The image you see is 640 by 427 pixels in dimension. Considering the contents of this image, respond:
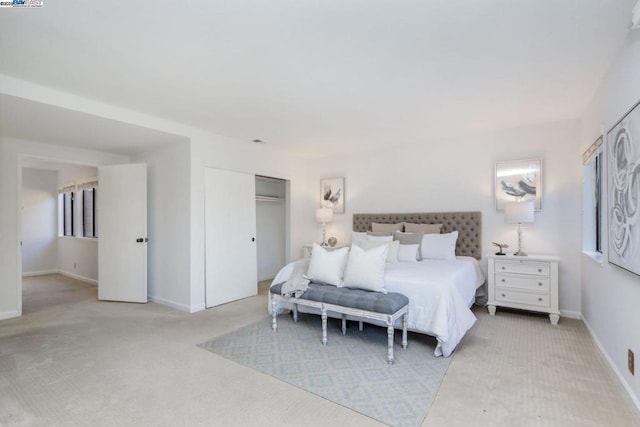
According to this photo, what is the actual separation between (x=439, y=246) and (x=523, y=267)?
958 mm

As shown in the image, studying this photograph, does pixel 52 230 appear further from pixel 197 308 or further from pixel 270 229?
pixel 197 308

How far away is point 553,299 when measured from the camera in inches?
141

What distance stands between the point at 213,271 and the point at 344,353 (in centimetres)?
240

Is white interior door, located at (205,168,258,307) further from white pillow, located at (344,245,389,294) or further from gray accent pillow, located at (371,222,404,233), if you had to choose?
white pillow, located at (344,245,389,294)

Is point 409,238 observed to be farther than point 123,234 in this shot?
No

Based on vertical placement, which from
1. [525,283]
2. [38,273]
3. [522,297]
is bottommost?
[38,273]

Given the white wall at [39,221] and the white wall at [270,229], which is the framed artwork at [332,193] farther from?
the white wall at [39,221]

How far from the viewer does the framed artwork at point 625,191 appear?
1905 mm

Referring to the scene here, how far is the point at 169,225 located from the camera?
450 centimetres

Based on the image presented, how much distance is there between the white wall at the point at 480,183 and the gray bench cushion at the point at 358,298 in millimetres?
2315

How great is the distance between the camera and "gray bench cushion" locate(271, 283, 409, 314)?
2686mm

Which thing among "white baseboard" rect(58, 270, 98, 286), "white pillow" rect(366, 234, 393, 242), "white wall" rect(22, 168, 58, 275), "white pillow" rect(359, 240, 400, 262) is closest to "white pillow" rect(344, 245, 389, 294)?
"white pillow" rect(359, 240, 400, 262)

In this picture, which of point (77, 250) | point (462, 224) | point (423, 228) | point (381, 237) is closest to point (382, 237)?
point (381, 237)

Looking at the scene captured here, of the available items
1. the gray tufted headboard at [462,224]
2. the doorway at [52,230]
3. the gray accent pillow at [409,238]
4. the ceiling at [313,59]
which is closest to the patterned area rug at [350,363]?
the gray accent pillow at [409,238]
